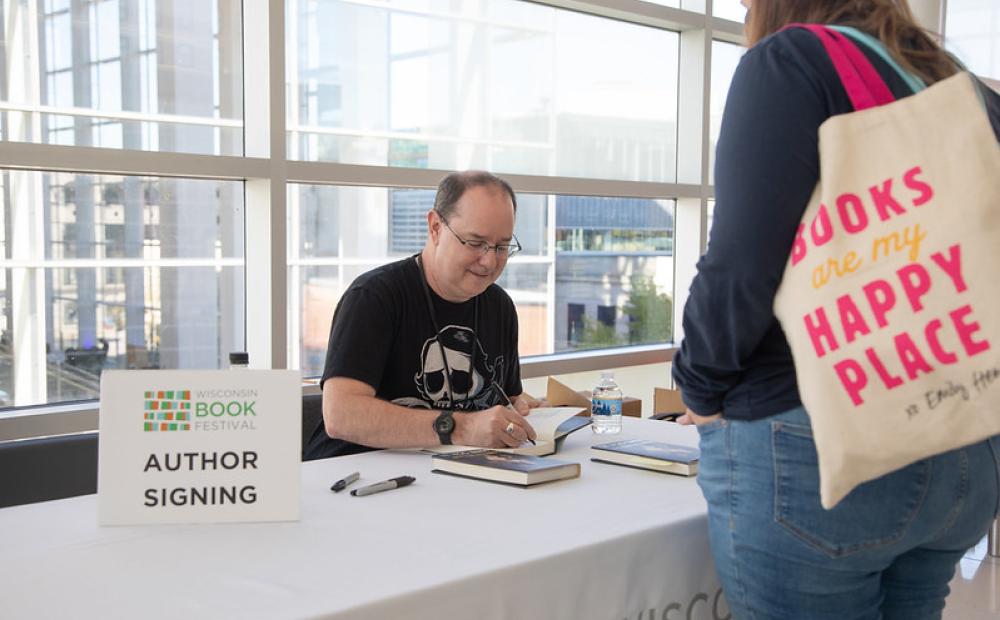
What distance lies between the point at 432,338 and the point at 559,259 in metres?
2.63

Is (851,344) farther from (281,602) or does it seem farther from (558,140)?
(558,140)

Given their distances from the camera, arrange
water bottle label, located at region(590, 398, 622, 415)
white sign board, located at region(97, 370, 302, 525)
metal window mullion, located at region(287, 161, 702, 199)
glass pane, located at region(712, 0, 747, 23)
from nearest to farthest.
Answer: white sign board, located at region(97, 370, 302, 525)
water bottle label, located at region(590, 398, 622, 415)
metal window mullion, located at region(287, 161, 702, 199)
glass pane, located at region(712, 0, 747, 23)

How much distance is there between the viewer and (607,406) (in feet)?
7.73

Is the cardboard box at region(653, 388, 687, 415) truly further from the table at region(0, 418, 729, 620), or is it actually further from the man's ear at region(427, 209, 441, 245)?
the table at region(0, 418, 729, 620)

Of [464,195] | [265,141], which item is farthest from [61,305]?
[464,195]

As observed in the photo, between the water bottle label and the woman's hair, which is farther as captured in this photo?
the water bottle label

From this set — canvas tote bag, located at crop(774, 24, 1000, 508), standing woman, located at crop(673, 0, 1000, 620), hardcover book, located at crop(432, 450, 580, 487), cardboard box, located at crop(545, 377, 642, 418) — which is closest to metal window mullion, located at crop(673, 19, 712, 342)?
cardboard box, located at crop(545, 377, 642, 418)

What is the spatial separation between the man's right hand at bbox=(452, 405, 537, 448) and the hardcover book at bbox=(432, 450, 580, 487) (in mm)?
103

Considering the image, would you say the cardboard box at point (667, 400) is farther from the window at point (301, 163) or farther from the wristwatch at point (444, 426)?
the wristwatch at point (444, 426)

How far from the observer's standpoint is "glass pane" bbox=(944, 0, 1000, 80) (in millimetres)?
6047

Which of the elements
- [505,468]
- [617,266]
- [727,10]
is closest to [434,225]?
[505,468]

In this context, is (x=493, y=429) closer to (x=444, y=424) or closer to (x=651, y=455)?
(x=444, y=424)

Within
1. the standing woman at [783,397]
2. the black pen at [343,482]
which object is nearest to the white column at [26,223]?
the black pen at [343,482]

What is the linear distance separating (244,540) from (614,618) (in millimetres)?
552
